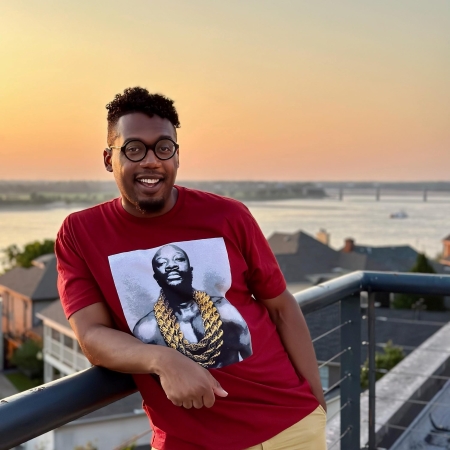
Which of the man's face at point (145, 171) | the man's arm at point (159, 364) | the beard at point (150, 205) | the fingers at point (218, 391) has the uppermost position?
the man's face at point (145, 171)

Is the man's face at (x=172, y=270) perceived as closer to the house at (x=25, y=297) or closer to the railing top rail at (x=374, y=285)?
the railing top rail at (x=374, y=285)

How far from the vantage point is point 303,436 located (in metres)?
1.64

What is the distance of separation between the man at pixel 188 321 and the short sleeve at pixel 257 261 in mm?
148

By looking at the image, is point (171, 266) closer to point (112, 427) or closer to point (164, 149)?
point (164, 149)

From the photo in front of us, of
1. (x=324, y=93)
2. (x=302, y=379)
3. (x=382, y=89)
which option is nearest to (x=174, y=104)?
(x=302, y=379)

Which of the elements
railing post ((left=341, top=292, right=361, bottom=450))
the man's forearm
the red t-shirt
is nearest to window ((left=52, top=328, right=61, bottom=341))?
railing post ((left=341, top=292, right=361, bottom=450))

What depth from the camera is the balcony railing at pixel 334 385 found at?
3.96 feet

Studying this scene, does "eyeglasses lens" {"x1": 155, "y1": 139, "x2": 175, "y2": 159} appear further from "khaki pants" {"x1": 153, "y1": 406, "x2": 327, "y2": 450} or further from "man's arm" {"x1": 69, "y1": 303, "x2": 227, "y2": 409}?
"khaki pants" {"x1": 153, "y1": 406, "x2": 327, "y2": 450}

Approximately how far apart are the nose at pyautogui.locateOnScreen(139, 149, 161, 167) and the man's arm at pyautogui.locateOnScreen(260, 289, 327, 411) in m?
0.47

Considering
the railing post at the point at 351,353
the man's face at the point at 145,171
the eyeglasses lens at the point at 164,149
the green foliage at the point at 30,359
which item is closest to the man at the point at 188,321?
the man's face at the point at 145,171

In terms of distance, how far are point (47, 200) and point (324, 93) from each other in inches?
1105

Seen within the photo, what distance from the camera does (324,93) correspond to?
148 feet

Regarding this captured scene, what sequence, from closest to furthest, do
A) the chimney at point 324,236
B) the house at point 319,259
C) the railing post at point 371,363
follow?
1. the railing post at point 371,363
2. the house at point 319,259
3. the chimney at point 324,236

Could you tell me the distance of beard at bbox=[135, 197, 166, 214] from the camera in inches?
62.6
